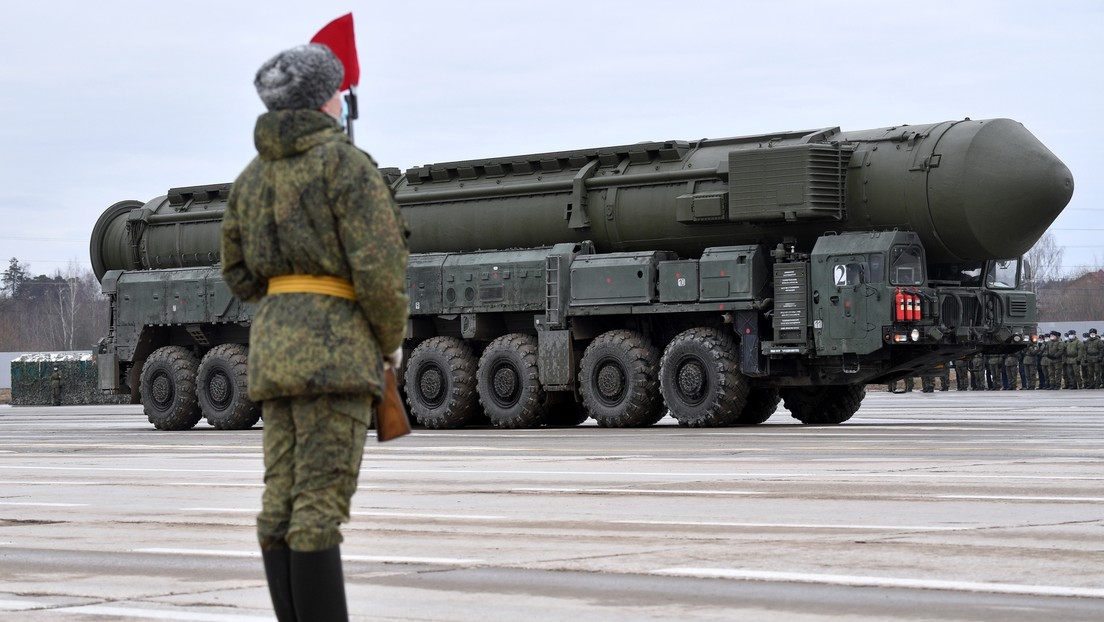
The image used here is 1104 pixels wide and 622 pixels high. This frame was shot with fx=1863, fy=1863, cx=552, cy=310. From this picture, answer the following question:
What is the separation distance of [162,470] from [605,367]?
968 cm

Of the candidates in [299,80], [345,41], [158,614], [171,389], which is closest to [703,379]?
[171,389]

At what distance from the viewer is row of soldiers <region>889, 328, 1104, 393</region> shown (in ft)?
159

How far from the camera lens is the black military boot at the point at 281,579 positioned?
18.0 ft

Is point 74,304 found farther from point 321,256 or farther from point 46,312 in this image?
point 321,256

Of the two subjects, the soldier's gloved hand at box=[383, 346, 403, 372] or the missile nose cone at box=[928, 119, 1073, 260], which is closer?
the soldier's gloved hand at box=[383, 346, 403, 372]

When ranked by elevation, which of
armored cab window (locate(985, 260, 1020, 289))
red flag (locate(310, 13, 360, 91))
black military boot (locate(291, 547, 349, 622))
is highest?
red flag (locate(310, 13, 360, 91))

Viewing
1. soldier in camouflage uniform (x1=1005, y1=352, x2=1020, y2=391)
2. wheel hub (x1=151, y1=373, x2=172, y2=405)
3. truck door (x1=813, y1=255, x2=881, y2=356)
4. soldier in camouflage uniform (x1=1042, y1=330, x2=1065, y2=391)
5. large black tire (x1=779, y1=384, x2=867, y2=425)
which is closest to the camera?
truck door (x1=813, y1=255, x2=881, y2=356)

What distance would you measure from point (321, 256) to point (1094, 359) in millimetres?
45409

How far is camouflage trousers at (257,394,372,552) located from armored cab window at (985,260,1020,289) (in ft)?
64.9

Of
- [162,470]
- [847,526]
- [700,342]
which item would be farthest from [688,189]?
[847,526]

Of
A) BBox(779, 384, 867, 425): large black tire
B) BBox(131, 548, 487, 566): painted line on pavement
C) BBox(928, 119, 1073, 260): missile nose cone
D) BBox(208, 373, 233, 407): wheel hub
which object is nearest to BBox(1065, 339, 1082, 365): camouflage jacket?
BBox(779, 384, 867, 425): large black tire

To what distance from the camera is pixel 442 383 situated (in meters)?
26.8

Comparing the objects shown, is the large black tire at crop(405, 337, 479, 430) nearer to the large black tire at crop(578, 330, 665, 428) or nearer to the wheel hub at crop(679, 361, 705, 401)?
the large black tire at crop(578, 330, 665, 428)

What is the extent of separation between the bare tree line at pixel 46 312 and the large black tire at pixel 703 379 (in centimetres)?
10960
